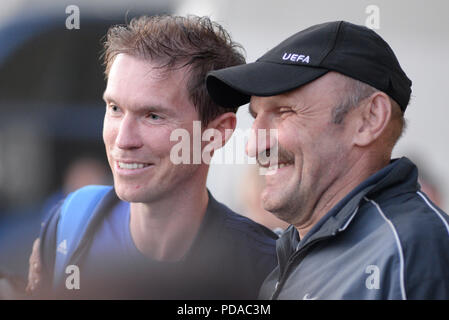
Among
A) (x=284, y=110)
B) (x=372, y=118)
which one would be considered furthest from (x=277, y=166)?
(x=372, y=118)

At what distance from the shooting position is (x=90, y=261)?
1462mm

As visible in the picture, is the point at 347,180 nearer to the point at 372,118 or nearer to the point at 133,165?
the point at 372,118

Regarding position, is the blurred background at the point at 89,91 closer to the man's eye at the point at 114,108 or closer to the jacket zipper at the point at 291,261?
the man's eye at the point at 114,108

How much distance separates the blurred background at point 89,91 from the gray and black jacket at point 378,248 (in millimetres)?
309

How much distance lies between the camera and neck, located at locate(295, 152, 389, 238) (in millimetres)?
1197

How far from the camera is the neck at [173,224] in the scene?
1447 millimetres

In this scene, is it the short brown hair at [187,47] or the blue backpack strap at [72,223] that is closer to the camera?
the short brown hair at [187,47]

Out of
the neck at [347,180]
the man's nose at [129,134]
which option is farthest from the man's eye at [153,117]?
the neck at [347,180]

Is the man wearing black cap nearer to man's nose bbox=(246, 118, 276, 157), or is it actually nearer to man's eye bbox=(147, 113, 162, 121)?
man's nose bbox=(246, 118, 276, 157)

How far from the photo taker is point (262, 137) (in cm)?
124

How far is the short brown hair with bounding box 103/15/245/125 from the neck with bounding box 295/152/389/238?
36 cm

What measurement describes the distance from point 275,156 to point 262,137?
51mm

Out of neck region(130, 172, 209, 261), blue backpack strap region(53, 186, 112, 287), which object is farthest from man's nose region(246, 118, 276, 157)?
blue backpack strap region(53, 186, 112, 287)

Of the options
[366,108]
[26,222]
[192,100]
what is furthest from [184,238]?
[366,108]
